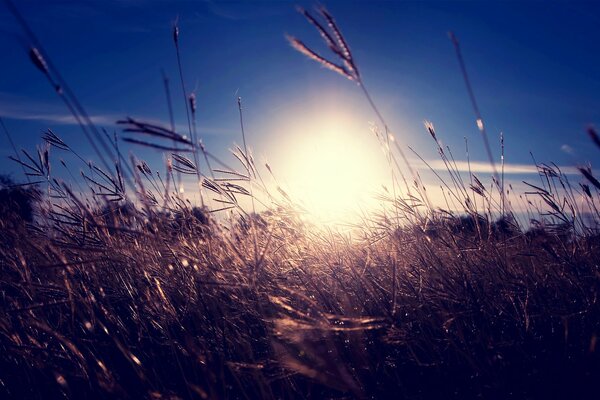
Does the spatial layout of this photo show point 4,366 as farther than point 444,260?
No

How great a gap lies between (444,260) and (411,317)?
2.03 feet

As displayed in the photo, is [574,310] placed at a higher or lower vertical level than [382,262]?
lower

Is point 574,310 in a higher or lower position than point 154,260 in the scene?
lower

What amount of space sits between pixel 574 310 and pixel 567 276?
0.25 metres

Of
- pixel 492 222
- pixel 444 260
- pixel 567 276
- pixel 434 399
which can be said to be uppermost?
pixel 492 222

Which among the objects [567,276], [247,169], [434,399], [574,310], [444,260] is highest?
[247,169]

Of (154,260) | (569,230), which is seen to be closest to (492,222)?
(569,230)

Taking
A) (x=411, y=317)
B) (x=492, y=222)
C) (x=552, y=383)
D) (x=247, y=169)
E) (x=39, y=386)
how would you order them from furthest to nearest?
(x=492, y=222) < (x=247, y=169) < (x=411, y=317) < (x=39, y=386) < (x=552, y=383)

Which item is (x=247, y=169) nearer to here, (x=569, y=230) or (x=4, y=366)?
(x=4, y=366)

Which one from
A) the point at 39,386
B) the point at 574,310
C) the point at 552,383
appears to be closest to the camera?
the point at 552,383

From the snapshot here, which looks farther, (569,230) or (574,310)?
(569,230)

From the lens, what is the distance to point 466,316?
5.28ft

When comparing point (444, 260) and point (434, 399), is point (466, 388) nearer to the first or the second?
point (434, 399)

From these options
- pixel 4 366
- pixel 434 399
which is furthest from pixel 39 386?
pixel 434 399
